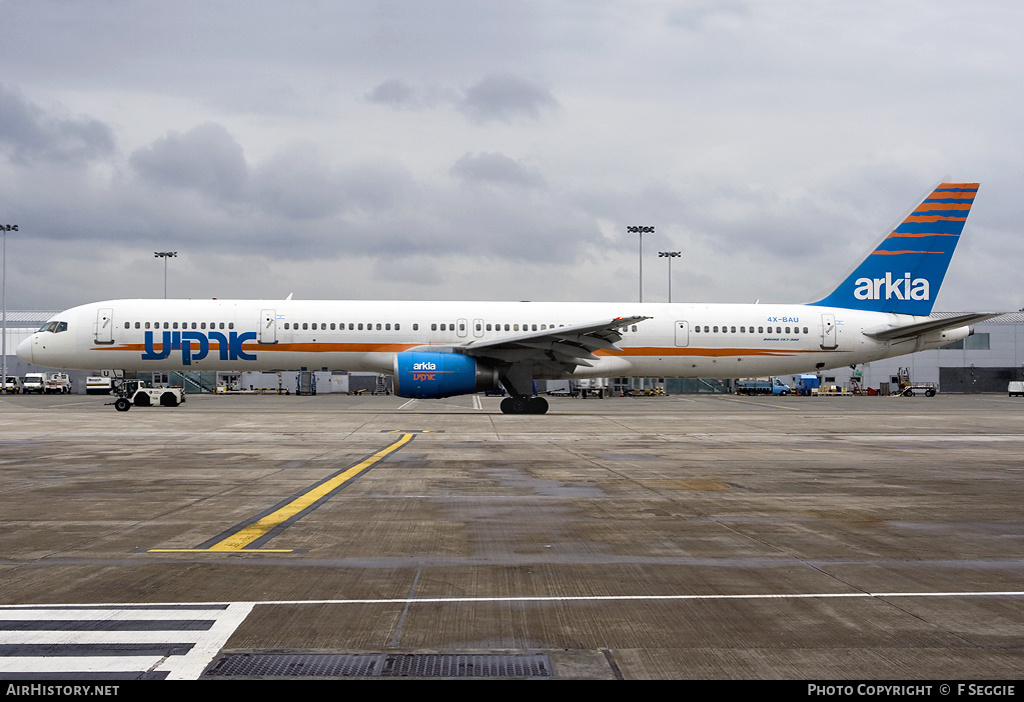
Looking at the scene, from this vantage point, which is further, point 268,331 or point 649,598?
point 268,331

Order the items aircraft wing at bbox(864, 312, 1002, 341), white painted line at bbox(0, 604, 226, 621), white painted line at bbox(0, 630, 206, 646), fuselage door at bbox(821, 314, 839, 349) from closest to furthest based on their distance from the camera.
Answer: white painted line at bbox(0, 630, 206, 646) < white painted line at bbox(0, 604, 226, 621) < aircraft wing at bbox(864, 312, 1002, 341) < fuselage door at bbox(821, 314, 839, 349)

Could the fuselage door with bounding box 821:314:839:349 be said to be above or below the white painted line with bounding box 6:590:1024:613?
above

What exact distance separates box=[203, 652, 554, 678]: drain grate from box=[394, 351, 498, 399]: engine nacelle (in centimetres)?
2371

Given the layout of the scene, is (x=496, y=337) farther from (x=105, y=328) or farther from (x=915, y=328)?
(x=915, y=328)

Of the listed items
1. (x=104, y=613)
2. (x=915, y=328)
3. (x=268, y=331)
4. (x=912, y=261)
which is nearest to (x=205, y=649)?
(x=104, y=613)

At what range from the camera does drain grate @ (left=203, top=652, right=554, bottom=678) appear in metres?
4.29

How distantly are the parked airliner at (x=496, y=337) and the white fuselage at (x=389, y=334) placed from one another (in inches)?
1.6

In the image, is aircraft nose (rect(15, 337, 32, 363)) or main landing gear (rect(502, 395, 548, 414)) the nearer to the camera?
main landing gear (rect(502, 395, 548, 414))

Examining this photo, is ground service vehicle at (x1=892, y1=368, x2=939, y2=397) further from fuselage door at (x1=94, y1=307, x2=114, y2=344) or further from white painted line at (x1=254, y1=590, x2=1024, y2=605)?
white painted line at (x1=254, y1=590, x2=1024, y2=605)

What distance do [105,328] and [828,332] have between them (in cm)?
2735

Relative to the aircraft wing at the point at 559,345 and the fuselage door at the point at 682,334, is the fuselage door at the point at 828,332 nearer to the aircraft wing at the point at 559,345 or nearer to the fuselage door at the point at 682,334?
the fuselage door at the point at 682,334

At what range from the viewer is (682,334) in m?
32.0

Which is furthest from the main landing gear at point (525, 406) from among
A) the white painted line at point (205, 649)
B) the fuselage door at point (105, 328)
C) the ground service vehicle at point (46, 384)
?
the ground service vehicle at point (46, 384)

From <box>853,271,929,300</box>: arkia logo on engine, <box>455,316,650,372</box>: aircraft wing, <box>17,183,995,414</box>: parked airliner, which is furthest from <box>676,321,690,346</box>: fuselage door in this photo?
<box>853,271,929,300</box>: arkia logo on engine
